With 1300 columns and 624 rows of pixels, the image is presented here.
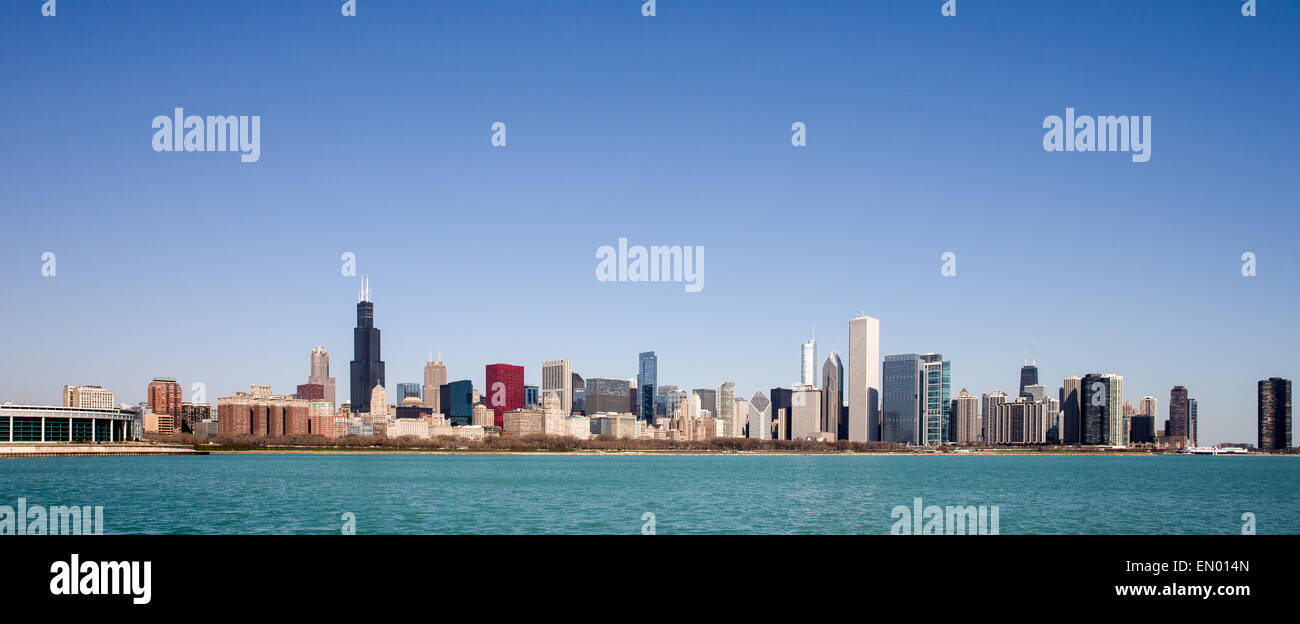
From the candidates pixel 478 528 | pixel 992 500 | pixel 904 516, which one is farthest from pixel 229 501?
pixel 992 500

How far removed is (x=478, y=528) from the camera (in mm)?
42719
